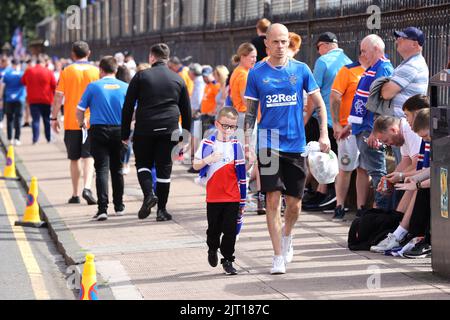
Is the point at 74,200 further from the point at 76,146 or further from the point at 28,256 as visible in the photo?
the point at 28,256

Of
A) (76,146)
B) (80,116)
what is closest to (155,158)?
(80,116)

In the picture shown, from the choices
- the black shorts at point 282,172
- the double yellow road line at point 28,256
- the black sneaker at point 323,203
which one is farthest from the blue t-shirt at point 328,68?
the double yellow road line at point 28,256

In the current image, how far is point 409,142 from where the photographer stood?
10844 mm

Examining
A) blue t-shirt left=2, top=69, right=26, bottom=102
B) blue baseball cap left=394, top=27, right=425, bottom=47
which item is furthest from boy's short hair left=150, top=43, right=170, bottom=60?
blue t-shirt left=2, top=69, right=26, bottom=102

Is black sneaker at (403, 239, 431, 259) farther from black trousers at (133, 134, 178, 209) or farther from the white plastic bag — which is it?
black trousers at (133, 134, 178, 209)

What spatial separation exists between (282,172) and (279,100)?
2.03 ft

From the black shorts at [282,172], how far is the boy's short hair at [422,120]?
1.02 metres

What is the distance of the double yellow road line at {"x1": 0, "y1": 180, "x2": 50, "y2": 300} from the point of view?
32.3 ft

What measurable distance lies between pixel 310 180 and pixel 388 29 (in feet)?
8.55

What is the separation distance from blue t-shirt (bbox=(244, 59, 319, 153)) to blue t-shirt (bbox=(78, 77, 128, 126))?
4.42m

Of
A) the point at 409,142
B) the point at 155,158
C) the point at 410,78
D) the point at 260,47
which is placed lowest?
the point at 155,158

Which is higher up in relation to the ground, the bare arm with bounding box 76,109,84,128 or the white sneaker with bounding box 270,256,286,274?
the bare arm with bounding box 76,109,84,128

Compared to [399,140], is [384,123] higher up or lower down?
higher up
